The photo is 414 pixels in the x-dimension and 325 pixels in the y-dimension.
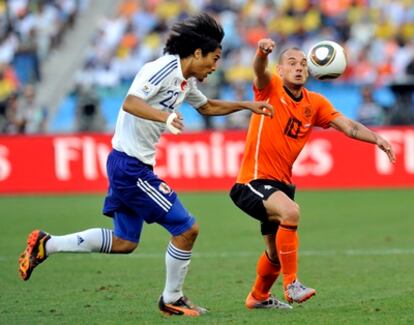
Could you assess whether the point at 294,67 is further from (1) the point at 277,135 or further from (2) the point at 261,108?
(2) the point at 261,108

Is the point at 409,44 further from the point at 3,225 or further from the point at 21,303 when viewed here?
the point at 21,303

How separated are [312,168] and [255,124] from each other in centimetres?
1236

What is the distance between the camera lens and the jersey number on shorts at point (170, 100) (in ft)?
28.8

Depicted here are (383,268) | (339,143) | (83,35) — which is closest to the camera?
(383,268)

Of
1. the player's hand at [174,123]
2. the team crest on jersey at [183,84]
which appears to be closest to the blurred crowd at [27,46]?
the team crest on jersey at [183,84]

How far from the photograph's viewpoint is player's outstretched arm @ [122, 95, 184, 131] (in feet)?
26.7

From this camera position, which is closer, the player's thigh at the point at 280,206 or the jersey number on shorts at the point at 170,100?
the jersey number on shorts at the point at 170,100

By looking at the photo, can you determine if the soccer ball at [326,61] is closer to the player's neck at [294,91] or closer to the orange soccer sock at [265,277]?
the player's neck at [294,91]

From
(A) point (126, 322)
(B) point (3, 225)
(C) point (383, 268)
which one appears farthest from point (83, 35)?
(A) point (126, 322)

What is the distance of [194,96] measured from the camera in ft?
30.9

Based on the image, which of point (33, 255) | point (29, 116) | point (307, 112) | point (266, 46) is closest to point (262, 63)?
point (266, 46)

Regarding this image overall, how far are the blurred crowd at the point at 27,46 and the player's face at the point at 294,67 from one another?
50.1 ft

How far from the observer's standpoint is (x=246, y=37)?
27.3 meters

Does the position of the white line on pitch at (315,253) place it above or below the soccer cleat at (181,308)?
below
